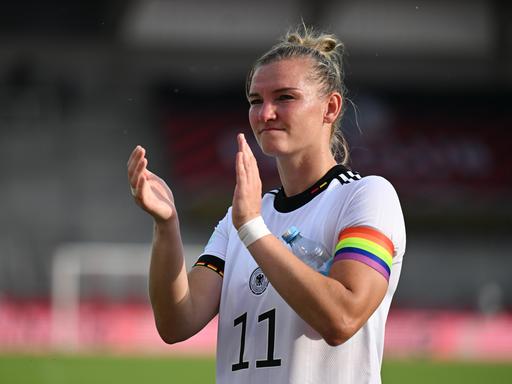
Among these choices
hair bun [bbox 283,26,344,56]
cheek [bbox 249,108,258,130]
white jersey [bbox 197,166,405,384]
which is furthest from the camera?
hair bun [bbox 283,26,344,56]

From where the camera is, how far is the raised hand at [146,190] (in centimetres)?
291

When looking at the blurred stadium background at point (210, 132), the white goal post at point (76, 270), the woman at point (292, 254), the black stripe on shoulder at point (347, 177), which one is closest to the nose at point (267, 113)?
the woman at point (292, 254)

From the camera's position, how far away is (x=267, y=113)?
293 cm

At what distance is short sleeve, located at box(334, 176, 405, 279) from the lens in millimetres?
2750

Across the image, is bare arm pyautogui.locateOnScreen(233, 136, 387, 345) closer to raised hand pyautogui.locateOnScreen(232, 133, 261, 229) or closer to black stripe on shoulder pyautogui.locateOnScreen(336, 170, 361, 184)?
raised hand pyautogui.locateOnScreen(232, 133, 261, 229)

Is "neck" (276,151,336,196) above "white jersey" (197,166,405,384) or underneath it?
above

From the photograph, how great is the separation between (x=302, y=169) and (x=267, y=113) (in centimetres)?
24

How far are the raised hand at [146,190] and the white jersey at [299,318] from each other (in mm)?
292

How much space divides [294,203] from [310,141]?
7.7 inches

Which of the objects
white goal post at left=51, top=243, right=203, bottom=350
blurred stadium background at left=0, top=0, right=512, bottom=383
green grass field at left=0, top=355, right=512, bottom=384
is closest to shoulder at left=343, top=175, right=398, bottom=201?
green grass field at left=0, top=355, right=512, bottom=384

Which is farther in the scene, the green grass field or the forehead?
the green grass field

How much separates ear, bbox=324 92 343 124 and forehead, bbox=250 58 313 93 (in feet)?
0.38

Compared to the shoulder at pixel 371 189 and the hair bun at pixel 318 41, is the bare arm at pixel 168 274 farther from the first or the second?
the hair bun at pixel 318 41

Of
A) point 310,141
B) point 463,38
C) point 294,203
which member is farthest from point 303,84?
point 463,38
